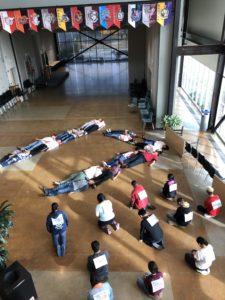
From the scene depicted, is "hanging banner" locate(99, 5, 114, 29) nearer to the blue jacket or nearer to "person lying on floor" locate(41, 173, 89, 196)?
"person lying on floor" locate(41, 173, 89, 196)

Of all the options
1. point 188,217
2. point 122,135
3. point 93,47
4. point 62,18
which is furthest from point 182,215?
point 93,47

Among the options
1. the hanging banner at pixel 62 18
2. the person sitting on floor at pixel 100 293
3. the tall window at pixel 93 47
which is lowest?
the tall window at pixel 93 47

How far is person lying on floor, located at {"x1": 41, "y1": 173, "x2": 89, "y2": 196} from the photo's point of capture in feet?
24.2

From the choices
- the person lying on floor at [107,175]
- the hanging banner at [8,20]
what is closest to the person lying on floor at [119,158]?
the person lying on floor at [107,175]

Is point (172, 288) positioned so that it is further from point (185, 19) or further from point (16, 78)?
point (16, 78)

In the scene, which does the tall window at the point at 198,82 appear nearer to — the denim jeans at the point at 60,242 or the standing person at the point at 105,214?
the standing person at the point at 105,214

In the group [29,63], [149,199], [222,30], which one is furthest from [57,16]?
[29,63]

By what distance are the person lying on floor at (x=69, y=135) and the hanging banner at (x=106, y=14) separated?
164 inches

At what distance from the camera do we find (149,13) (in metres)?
8.62

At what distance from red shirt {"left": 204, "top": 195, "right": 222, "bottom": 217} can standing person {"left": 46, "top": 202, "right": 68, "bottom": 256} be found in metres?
3.36

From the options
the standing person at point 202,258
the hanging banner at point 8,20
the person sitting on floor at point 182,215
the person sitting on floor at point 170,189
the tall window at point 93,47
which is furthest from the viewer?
the tall window at point 93,47

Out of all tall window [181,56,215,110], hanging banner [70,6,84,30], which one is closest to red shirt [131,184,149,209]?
hanging banner [70,6,84,30]

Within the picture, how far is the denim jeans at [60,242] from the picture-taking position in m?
5.40

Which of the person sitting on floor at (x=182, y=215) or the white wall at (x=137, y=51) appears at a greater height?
the white wall at (x=137, y=51)
